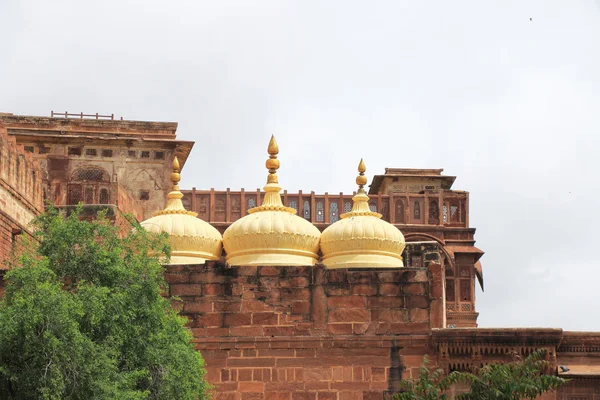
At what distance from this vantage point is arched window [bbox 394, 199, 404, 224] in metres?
40.2

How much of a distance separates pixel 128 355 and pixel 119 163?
58.1 feet

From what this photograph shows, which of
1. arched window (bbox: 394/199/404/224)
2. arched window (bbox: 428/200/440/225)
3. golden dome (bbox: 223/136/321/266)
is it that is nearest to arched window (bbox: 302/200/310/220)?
arched window (bbox: 394/199/404/224)

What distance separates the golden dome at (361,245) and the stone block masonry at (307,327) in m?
2.65

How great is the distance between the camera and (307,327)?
24.1 m

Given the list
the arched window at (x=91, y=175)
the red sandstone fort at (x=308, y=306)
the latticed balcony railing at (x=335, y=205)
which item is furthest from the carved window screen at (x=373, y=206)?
the red sandstone fort at (x=308, y=306)

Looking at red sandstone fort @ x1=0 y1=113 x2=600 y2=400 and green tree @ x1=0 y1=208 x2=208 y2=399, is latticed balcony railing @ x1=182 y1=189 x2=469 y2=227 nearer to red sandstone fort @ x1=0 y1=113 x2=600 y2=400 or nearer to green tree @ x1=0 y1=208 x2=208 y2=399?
red sandstone fort @ x1=0 y1=113 x2=600 y2=400

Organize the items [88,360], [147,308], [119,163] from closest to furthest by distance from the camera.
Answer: [88,360]
[147,308]
[119,163]

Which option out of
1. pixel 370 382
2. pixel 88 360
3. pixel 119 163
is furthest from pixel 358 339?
pixel 119 163

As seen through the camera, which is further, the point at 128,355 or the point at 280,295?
the point at 280,295

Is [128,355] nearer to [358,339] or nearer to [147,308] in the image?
[147,308]

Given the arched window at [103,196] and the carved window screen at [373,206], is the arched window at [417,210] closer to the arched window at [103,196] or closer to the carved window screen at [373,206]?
the carved window screen at [373,206]

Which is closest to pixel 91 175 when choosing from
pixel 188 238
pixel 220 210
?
pixel 220 210

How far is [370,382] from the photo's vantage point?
23.9 m

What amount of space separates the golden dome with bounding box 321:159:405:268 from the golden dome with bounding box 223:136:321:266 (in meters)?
0.32
